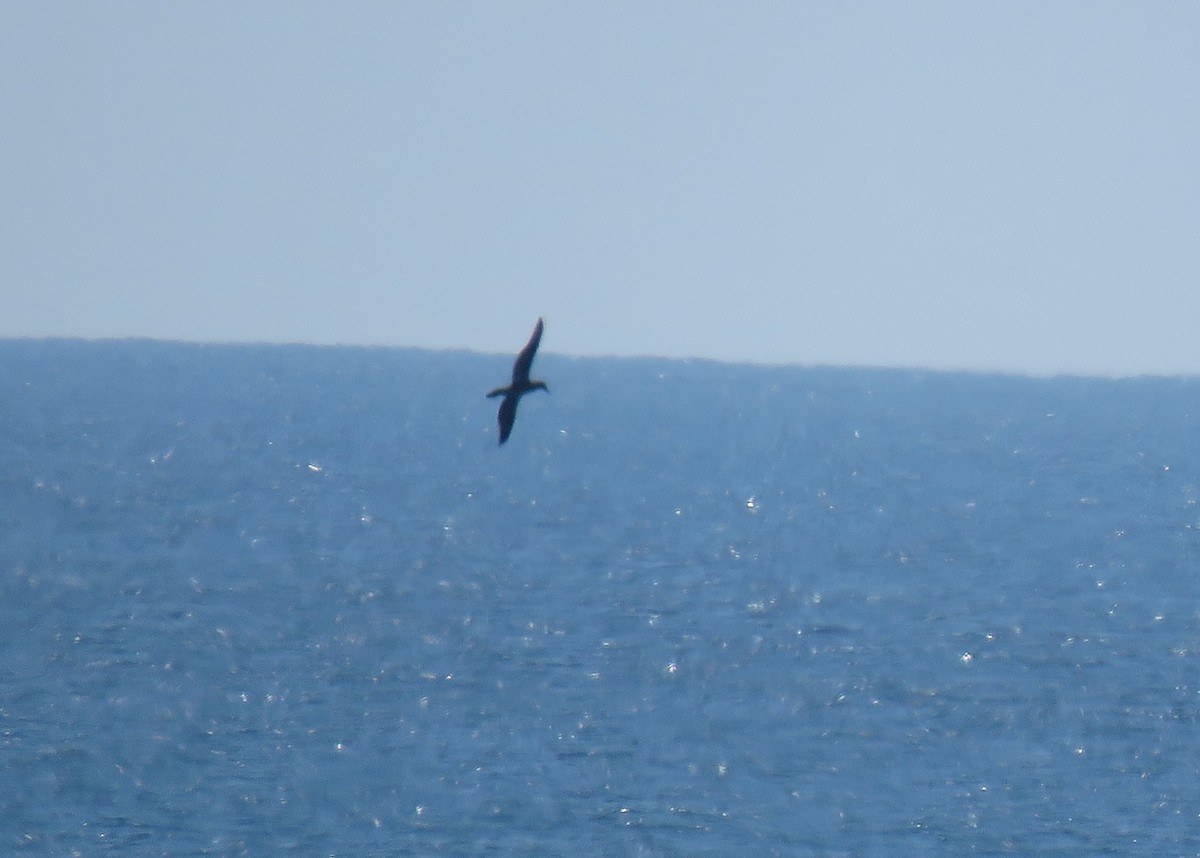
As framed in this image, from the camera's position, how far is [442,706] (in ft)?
114

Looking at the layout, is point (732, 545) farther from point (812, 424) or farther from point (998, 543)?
point (812, 424)

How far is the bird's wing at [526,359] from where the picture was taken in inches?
444

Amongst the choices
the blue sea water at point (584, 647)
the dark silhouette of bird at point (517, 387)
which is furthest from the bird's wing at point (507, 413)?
the blue sea water at point (584, 647)

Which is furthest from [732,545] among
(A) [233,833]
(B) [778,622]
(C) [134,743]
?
(A) [233,833]

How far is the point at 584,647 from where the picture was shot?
133 ft

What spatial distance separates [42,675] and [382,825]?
12141 millimetres

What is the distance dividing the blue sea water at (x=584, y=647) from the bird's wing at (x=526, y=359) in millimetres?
15220

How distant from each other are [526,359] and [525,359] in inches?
0.7

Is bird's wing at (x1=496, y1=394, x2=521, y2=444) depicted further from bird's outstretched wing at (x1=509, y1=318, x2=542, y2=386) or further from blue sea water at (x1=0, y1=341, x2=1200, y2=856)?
blue sea water at (x1=0, y1=341, x2=1200, y2=856)

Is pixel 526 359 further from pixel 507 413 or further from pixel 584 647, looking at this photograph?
pixel 584 647

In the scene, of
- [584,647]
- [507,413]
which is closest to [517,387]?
A: [507,413]

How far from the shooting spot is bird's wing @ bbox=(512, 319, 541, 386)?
1128 centimetres

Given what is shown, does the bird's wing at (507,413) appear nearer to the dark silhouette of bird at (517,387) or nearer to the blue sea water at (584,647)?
the dark silhouette of bird at (517,387)

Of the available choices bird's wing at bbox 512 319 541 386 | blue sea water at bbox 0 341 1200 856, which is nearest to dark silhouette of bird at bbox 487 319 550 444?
bird's wing at bbox 512 319 541 386
